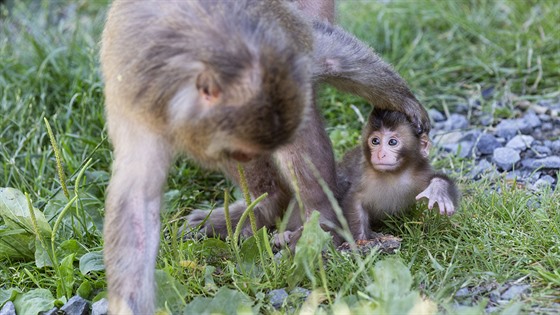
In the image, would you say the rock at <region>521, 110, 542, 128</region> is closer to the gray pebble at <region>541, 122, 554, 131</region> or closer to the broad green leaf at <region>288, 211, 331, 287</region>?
the gray pebble at <region>541, 122, 554, 131</region>

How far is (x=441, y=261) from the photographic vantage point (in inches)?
159

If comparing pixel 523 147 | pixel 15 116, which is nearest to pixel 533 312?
pixel 523 147

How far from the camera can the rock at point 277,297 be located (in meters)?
3.80

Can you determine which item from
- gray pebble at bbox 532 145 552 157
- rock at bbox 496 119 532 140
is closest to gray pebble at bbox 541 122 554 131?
rock at bbox 496 119 532 140

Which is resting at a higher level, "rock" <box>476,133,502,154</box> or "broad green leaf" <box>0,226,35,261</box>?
"rock" <box>476,133,502,154</box>

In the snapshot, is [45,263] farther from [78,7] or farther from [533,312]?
[78,7]

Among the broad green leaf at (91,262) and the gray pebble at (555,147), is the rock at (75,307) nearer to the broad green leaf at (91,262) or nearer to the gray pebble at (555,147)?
the broad green leaf at (91,262)

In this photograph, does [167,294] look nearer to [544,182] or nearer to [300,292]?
[300,292]

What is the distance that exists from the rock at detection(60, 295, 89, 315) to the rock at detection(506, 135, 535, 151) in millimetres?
2826

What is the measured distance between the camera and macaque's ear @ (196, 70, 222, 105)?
333cm

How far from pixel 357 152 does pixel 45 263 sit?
1.81 metres

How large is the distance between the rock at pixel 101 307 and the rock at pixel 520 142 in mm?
2770

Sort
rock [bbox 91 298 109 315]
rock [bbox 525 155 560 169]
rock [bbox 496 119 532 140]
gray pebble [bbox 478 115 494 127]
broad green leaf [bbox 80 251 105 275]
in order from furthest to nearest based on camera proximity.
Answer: gray pebble [bbox 478 115 494 127] < rock [bbox 496 119 532 140] < rock [bbox 525 155 560 169] < broad green leaf [bbox 80 251 105 275] < rock [bbox 91 298 109 315]

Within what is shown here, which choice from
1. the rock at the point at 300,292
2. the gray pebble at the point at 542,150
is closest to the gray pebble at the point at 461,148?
the gray pebble at the point at 542,150
